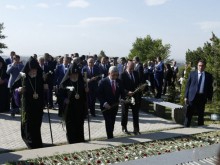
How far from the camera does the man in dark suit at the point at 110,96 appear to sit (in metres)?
8.93

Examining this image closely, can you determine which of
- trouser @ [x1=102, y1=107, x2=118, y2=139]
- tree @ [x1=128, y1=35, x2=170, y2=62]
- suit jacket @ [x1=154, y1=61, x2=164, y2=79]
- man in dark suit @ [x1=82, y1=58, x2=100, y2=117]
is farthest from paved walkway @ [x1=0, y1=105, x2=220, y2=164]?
tree @ [x1=128, y1=35, x2=170, y2=62]

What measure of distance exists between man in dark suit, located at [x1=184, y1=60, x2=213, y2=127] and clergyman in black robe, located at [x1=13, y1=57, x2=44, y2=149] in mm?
4532

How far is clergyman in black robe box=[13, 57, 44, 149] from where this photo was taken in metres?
8.18

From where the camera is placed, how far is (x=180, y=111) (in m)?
12.5

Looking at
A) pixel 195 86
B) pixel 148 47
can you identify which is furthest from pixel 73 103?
pixel 148 47

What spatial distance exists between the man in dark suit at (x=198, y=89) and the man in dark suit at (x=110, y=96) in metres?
2.51

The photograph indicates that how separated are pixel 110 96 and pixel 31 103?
6.57 feet

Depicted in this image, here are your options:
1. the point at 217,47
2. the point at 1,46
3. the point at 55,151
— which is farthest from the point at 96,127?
the point at 1,46

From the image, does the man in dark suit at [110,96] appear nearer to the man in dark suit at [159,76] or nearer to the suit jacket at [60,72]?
the suit jacket at [60,72]

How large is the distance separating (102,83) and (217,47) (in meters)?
6.41

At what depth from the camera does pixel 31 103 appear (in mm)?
8211

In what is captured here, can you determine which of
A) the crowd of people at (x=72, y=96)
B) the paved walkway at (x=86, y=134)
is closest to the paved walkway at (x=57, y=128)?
the paved walkway at (x=86, y=134)

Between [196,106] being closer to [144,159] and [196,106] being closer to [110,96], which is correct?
[110,96]

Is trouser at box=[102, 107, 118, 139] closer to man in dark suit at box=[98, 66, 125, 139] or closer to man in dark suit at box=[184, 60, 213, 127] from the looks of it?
man in dark suit at box=[98, 66, 125, 139]
